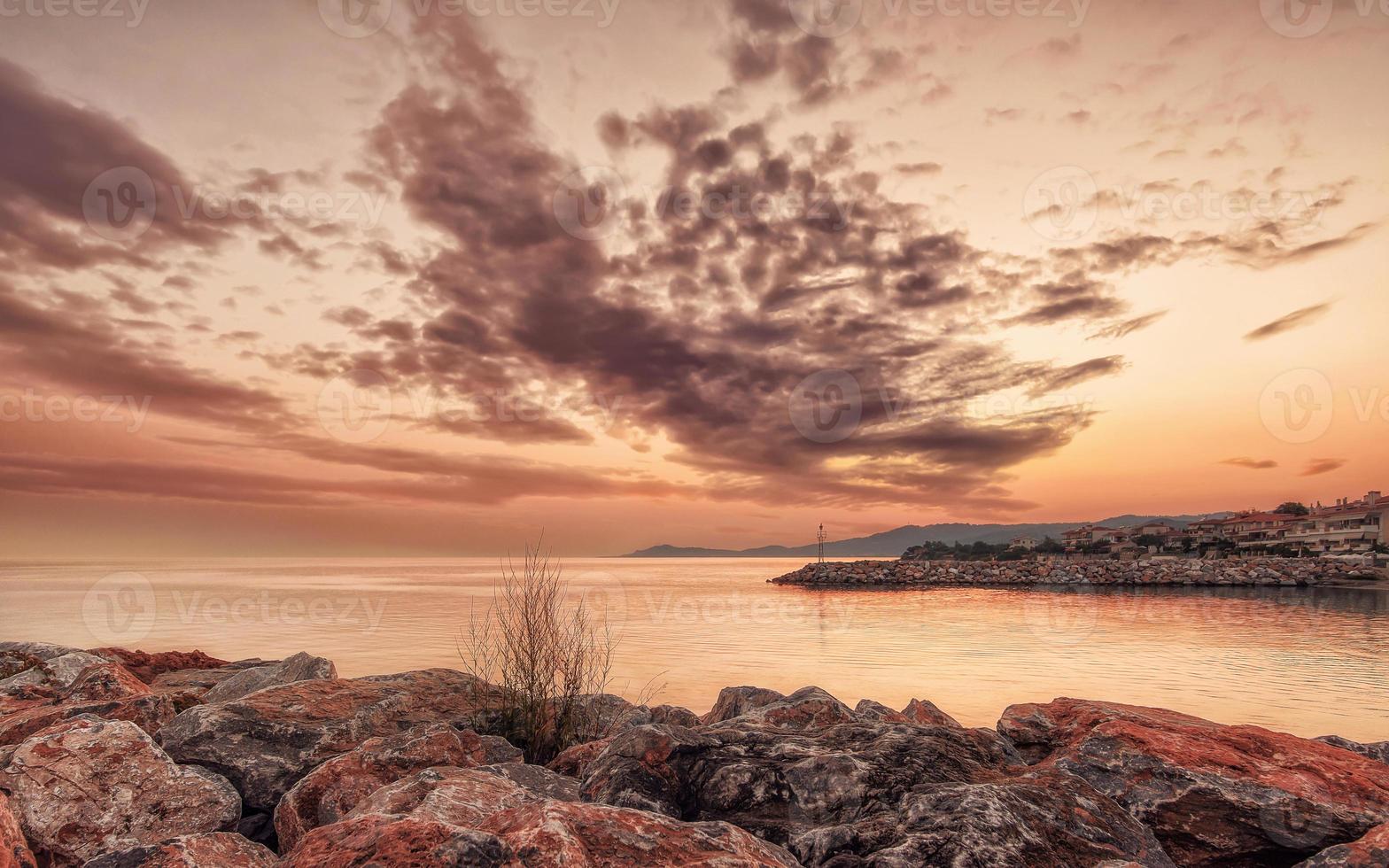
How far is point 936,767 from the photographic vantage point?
5141 mm

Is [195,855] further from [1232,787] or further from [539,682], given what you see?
[1232,787]

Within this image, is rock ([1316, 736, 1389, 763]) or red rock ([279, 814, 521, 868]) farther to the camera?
rock ([1316, 736, 1389, 763])

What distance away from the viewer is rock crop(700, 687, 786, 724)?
9.19 meters

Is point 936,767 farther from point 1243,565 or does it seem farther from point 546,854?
point 1243,565

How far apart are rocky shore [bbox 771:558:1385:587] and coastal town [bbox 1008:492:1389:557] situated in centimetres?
2573

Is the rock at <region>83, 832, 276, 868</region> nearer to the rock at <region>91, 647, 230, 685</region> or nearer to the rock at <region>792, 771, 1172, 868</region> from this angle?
the rock at <region>792, 771, 1172, 868</region>

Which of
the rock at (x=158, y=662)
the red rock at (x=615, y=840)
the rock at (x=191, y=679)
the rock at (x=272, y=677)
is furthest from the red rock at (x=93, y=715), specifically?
the rock at (x=158, y=662)

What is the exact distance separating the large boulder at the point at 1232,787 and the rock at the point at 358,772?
5.30m

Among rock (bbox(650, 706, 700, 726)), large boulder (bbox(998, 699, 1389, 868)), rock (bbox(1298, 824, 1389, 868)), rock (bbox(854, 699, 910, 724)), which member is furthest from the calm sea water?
rock (bbox(1298, 824, 1389, 868))

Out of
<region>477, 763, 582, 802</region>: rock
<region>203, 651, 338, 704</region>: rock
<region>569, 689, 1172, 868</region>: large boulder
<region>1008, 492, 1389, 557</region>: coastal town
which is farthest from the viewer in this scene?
<region>1008, 492, 1389, 557</region>: coastal town

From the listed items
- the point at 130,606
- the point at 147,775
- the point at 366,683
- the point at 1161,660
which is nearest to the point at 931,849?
the point at 147,775

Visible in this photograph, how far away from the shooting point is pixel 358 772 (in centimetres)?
566

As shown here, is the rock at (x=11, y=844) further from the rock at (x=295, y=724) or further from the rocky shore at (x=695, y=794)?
the rock at (x=295, y=724)

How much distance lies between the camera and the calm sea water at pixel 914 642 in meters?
18.2
